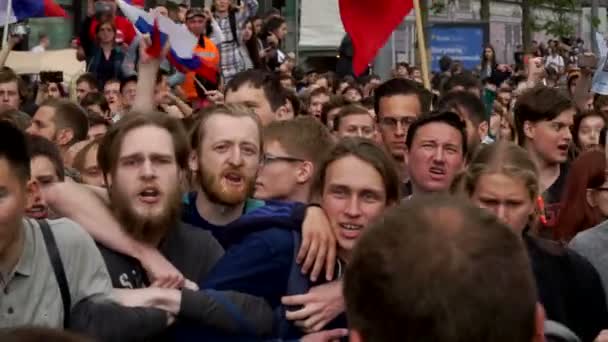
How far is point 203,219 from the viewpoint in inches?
230

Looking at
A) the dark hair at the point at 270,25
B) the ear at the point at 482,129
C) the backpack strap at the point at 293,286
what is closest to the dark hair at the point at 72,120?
the ear at the point at 482,129

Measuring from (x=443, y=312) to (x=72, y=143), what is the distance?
6866 millimetres

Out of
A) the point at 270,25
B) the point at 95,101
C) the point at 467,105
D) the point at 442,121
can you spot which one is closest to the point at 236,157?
the point at 442,121

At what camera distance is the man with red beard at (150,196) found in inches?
197

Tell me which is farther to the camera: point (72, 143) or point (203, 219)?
point (72, 143)

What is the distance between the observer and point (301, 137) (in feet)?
21.0

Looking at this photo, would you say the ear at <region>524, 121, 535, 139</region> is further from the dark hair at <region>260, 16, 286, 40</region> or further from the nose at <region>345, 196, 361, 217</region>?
the dark hair at <region>260, 16, 286, 40</region>

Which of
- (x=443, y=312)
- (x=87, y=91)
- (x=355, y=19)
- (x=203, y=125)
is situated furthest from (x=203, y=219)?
(x=87, y=91)

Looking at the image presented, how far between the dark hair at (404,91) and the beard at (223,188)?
2.83 m

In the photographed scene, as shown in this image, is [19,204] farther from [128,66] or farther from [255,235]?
[128,66]

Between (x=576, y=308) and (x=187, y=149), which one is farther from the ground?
(x=187, y=149)

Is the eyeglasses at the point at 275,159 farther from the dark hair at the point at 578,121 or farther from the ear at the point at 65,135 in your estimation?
the dark hair at the point at 578,121

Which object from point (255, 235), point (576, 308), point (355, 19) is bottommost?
point (576, 308)

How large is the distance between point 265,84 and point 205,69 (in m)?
3.94
